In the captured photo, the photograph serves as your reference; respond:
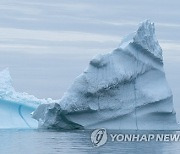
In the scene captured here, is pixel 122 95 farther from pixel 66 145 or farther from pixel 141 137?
pixel 66 145

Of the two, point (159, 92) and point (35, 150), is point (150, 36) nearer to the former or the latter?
point (159, 92)

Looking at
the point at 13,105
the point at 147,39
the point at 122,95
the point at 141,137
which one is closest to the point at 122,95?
the point at 122,95

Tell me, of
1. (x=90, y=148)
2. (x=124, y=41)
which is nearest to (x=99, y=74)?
(x=124, y=41)

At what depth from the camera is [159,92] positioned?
1373 inches

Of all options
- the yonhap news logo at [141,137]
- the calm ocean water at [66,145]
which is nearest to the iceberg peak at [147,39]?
the yonhap news logo at [141,137]

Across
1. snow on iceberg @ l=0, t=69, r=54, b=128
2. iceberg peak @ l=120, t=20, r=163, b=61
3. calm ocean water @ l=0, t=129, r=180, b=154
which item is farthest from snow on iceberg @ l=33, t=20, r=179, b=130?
snow on iceberg @ l=0, t=69, r=54, b=128

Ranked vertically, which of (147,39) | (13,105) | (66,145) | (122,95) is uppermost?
(147,39)

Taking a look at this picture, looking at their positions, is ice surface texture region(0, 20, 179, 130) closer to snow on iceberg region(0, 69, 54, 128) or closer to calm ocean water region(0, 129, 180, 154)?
calm ocean water region(0, 129, 180, 154)

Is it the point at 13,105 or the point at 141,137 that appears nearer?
the point at 141,137

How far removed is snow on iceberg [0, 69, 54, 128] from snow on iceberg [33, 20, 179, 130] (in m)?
1.79

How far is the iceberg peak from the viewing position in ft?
113

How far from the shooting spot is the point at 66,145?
29.4m

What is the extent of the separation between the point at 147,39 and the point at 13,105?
19.5 ft

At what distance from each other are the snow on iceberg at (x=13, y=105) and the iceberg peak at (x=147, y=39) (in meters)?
4.50
